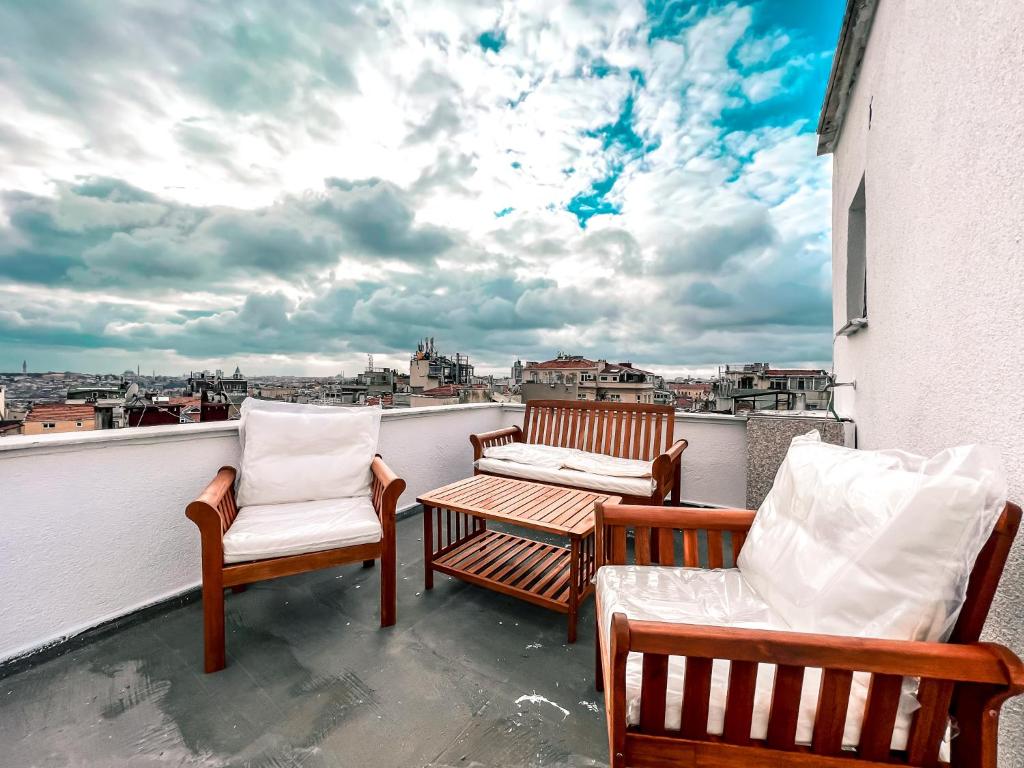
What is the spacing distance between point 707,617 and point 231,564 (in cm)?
179

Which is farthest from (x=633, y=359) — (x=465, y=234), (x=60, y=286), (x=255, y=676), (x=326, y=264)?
(x=60, y=286)

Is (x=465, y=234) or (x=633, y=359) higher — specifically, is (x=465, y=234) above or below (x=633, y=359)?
above

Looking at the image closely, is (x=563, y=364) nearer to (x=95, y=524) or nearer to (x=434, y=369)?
(x=434, y=369)

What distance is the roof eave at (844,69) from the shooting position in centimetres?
221

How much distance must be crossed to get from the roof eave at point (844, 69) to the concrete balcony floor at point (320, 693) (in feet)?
11.5

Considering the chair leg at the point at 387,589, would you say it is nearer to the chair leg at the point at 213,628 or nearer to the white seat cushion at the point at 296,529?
the white seat cushion at the point at 296,529

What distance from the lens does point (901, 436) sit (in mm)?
1532

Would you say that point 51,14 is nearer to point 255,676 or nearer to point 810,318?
point 255,676

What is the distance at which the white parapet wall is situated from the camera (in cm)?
164

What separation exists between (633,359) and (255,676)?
4.26 meters

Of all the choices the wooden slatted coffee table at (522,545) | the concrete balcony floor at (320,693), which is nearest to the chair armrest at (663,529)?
the wooden slatted coffee table at (522,545)

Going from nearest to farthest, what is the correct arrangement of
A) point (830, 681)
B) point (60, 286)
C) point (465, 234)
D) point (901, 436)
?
point (830, 681) → point (901, 436) → point (60, 286) → point (465, 234)

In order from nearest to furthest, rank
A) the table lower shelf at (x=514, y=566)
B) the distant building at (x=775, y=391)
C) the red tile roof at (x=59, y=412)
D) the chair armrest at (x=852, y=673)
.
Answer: the chair armrest at (x=852, y=673), the red tile roof at (x=59, y=412), the table lower shelf at (x=514, y=566), the distant building at (x=775, y=391)

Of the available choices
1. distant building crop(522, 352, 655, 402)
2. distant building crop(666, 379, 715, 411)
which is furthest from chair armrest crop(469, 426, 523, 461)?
distant building crop(666, 379, 715, 411)
